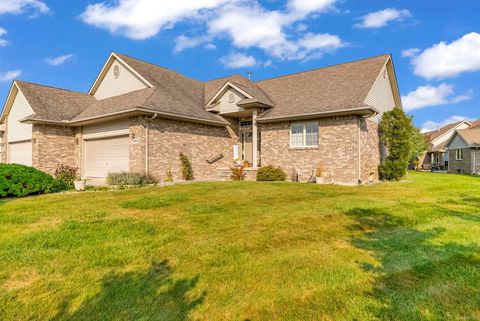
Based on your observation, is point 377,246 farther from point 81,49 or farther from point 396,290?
point 81,49

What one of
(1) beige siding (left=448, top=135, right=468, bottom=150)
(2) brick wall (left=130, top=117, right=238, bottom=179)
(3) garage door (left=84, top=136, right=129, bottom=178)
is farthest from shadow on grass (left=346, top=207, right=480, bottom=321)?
(1) beige siding (left=448, top=135, right=468, bottom=150)

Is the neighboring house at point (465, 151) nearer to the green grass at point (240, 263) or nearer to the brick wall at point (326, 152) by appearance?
the brick wall at point (326, 152)

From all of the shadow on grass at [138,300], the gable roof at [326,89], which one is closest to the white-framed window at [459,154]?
the gable roof at [326,89]

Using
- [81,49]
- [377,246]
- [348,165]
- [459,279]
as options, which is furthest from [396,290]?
[81,49]

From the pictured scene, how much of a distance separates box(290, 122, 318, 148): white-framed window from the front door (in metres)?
3.44

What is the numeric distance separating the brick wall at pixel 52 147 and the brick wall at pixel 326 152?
1186 cm

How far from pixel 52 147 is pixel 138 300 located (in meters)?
17.3

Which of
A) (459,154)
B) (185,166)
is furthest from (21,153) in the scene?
(459,154)

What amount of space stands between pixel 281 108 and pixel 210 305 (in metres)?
14.6

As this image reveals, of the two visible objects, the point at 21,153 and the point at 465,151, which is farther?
the point at 465,151

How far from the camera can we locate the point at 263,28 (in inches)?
655

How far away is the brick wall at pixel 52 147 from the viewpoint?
16.6 metres

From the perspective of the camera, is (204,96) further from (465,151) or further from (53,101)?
(465,151)

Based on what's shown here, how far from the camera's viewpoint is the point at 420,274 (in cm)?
370
